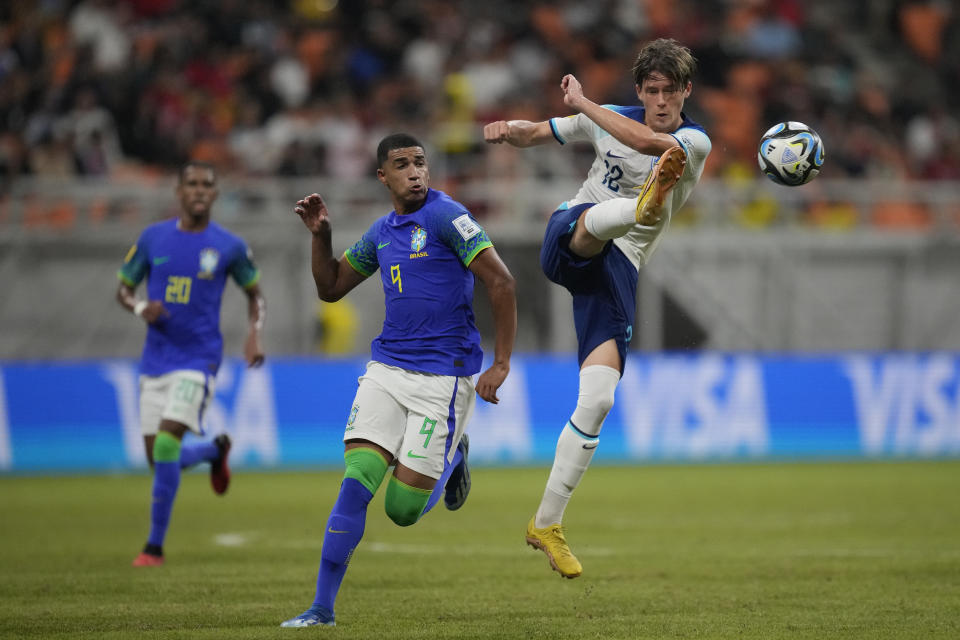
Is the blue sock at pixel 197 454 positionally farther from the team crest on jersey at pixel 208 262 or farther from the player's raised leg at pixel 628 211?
the player's raised leg at pixel 628 211

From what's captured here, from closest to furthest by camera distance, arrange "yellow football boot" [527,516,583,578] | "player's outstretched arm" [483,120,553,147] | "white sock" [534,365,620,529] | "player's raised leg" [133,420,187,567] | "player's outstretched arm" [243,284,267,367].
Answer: "yellow football boot" [527,516,583,578]
"player's outstretched arm" [483,120,553,147]
"white sock" [534,365,620,529]
"player's raised leg" [133,420,187,567]
"player's outstretched arm" [243,284,267,367]

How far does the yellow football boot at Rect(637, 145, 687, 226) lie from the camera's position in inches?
271

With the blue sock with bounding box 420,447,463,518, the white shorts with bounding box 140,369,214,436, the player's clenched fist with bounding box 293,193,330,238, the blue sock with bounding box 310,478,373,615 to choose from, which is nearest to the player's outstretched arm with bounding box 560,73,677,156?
the player's clenched fist with bounding box 293,193,330,238

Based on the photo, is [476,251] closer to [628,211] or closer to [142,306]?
[628,211]

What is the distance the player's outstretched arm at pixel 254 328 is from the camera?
9.97 m

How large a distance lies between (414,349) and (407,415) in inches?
13.8

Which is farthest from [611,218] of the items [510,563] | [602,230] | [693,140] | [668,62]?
[510,563]

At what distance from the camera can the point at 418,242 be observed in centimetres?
724

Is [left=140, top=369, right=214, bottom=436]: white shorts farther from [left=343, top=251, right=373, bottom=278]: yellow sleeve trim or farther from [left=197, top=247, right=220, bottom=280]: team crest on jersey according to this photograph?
[left=343, top=251, right=373, bottom=278]: yellow sleeve trim

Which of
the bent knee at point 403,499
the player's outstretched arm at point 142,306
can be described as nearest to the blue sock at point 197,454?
the player's outstretched arm at point 142,306

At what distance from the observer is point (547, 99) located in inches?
834

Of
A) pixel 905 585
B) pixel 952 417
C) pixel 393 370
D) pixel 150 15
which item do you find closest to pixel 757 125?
pixel 952 417

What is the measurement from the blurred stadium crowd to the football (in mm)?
11884

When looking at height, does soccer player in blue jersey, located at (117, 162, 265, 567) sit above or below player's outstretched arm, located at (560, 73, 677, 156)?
below
